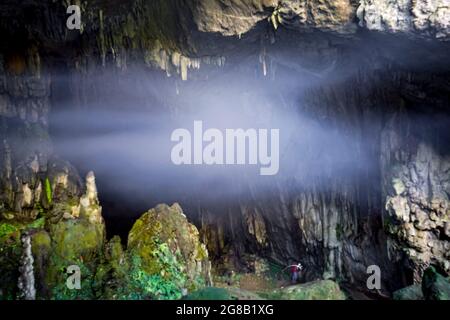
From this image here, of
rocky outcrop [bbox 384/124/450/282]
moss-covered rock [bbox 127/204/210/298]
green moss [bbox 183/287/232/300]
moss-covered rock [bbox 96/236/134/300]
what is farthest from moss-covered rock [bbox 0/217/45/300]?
rocky outcrop [bbox 384/124/450/282]

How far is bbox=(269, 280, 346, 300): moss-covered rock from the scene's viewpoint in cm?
877

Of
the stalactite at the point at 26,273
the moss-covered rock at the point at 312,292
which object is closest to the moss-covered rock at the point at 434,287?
the moss-covered rock at the point at 312,292

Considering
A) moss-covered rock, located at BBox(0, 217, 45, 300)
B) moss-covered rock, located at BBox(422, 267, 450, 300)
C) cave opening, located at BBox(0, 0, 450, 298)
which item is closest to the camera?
moss-covered rock, located at BBox(422, 267, 450, 300)

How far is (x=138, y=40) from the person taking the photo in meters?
12.7

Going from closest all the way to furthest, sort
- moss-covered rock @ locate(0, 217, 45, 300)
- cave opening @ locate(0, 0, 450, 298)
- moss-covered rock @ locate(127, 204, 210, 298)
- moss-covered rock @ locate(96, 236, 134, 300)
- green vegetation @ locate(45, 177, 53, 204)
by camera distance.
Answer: moss-covered rock @ locate(0, 217, 45, 300), moss-covered rock @ locate(96, 236, 134, 300), moss-covered rock @ locate(127, 204, 210, 298), cave opening @ locate(0, 0, 450, 298), green vegetation @ locate(45, 177, 53, 204)

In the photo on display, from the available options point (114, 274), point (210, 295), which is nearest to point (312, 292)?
point (210, 295)

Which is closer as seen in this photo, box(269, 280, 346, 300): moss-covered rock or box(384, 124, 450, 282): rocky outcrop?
box(269, 280, 346, 300): moss-covered rock

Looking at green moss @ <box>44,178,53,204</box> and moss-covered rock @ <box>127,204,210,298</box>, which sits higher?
green moss @ <box>44,178,53,204</box>

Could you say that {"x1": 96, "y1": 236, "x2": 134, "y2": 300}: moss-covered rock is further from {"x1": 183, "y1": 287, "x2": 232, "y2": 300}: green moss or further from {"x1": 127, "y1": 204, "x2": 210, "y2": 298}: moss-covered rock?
{"x1": 183, "y1": 287, "x2": 232, "y2": 300}: green moss

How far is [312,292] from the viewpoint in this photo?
883 cm

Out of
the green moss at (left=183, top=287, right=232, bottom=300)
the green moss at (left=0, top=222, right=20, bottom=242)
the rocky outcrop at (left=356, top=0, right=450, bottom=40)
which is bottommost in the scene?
the green moss at (left=183, top=287, right=232, bottom=300)

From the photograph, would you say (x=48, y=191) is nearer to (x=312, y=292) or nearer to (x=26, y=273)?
(x=26, y=273)

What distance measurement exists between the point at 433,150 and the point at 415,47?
2.87 meters
